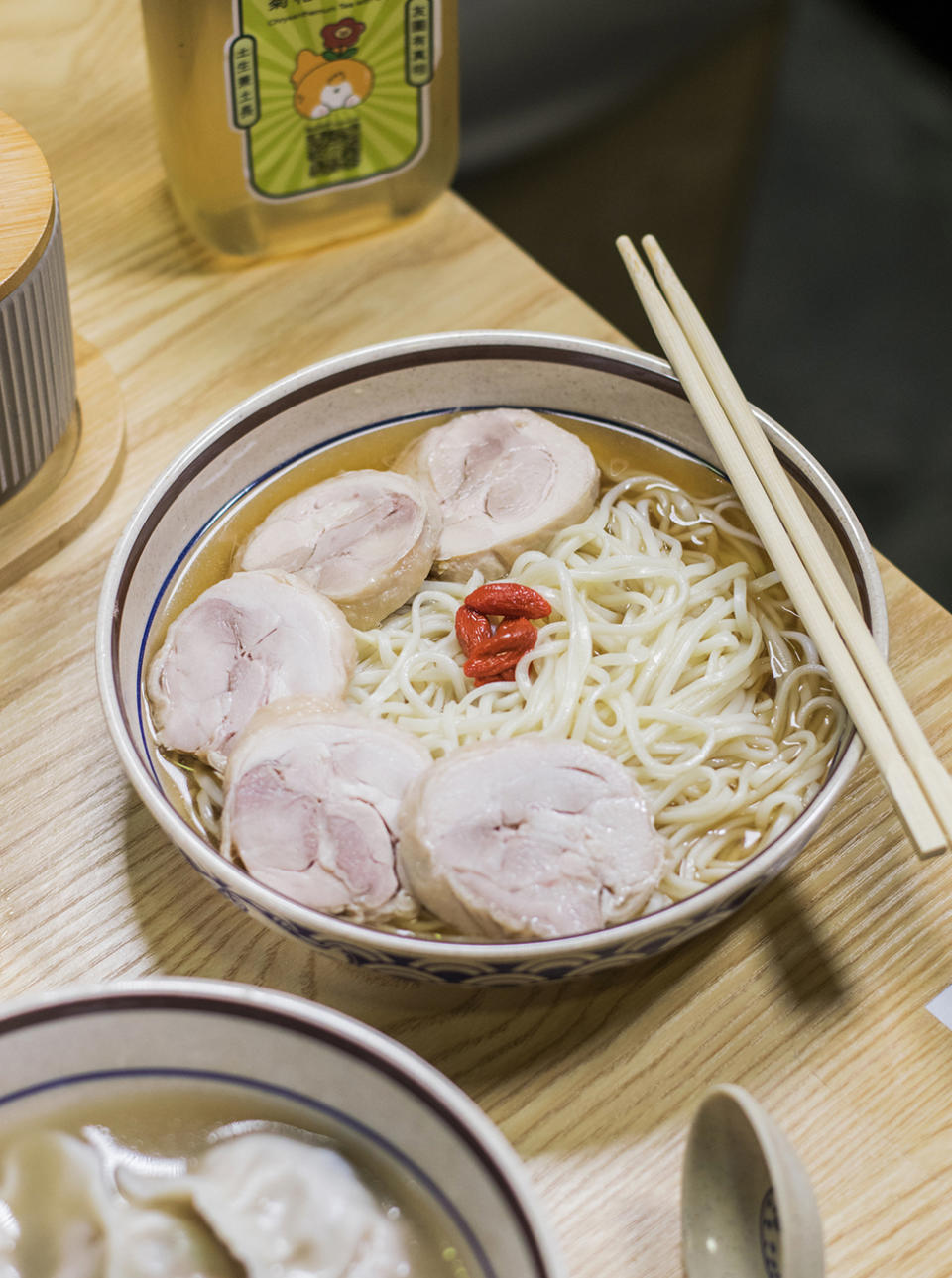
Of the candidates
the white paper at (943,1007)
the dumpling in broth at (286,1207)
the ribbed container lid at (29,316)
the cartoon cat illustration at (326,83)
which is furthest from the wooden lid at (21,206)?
the white paper at (943,1007)

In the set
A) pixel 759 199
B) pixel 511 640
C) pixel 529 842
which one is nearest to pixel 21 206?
pixel 511 640

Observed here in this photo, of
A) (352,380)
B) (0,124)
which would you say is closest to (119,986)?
(352,380)

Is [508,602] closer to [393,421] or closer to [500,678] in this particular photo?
[500,678]

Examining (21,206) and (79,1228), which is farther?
(21,206)

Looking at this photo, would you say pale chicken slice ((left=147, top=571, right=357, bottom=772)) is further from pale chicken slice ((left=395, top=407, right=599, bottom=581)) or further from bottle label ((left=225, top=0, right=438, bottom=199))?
bottle label ((left=225, top=0, right=438, bottom=199))

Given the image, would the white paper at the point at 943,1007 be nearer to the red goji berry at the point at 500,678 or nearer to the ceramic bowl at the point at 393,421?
the ceramic bowl at the point at 393,421

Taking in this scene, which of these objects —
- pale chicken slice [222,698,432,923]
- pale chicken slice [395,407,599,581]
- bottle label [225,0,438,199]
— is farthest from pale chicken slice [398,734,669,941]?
bottle label [225,0,438,199]

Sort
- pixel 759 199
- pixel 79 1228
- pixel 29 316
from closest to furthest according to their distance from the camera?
1. pixel 79 1228
2. pixel 29 316
3. pixel 759 199

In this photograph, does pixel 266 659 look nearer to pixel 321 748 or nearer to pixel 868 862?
pixel 321 748
